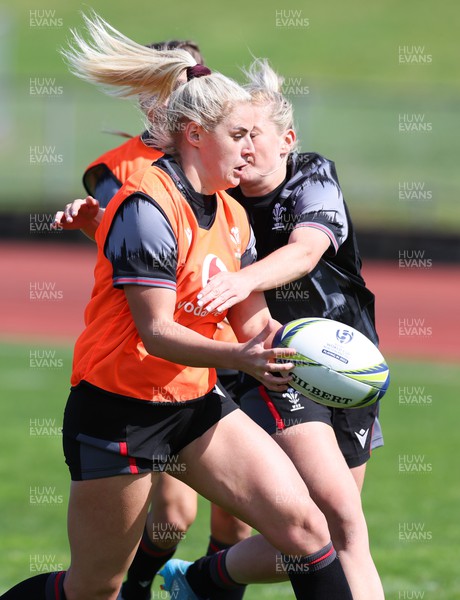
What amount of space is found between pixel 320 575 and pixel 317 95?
1805 cm

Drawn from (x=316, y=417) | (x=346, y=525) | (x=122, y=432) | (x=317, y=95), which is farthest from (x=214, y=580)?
(x=317, y=95)

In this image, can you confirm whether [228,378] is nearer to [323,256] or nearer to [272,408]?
[272,408]

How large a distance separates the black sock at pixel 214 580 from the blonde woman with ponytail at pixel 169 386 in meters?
0.87

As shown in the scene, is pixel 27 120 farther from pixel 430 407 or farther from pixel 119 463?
pixel 119 463

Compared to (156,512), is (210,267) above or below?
above

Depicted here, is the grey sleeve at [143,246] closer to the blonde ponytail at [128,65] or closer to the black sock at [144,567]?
the blonde ponytail at [128,65]

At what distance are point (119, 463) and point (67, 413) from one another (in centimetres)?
31

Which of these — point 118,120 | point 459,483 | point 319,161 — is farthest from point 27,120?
point 319,161

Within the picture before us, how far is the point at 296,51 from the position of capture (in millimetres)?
35500

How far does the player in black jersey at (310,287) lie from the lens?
14.2 ft

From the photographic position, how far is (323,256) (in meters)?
4.64

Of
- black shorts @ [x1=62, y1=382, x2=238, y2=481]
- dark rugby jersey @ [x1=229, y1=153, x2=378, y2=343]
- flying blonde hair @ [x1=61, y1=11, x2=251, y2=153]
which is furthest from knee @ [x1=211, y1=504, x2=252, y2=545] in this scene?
flying blonde hair @ [x1=61, y1=11, x2=251, y2=153]

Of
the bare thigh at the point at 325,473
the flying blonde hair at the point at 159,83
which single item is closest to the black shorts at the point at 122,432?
the bare thigh at the point at 325,473

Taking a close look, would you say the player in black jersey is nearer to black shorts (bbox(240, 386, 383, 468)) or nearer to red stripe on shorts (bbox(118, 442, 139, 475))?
black shorts (bbox(240, 386, 383, 468))
